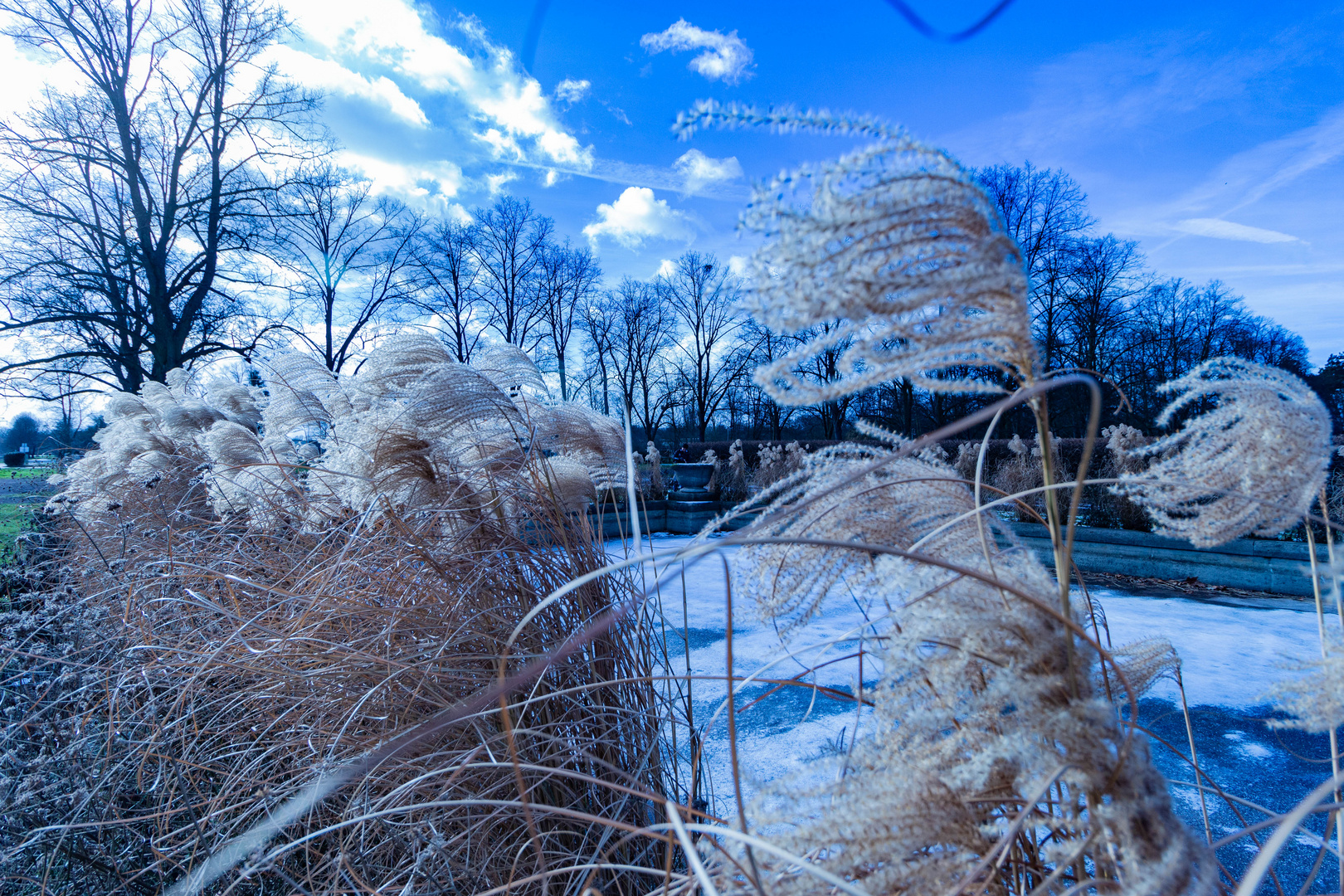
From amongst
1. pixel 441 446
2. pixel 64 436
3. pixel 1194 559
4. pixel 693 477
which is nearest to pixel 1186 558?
pixel 1194 559

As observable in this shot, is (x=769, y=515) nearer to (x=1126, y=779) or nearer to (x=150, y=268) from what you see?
(x=1126, y=779)

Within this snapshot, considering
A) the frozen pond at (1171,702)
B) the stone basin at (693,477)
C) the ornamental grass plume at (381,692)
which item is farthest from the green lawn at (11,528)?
the stone basin at (693,477)

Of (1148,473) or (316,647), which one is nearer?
(1148,473)

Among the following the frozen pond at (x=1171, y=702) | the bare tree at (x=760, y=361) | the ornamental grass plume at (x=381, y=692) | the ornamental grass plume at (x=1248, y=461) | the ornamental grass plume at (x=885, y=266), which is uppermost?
the bare tree at (x=760, y=361)

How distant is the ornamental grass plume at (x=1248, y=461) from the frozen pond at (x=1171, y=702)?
459mm

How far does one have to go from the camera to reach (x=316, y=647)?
1.86m

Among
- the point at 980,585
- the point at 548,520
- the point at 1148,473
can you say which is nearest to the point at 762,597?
the point at 980,585

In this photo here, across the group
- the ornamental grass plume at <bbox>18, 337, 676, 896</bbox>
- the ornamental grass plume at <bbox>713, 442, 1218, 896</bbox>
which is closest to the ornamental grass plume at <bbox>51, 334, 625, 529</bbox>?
the ornamental grass plume at <bbox>18, 337, 676, 896</bbox>

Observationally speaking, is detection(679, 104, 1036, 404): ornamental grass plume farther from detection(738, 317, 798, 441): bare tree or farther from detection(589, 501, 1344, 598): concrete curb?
detection(738, 317, 798, 441): bare tree

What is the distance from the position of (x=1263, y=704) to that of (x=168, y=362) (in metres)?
16.2

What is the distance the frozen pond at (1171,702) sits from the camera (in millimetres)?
2221

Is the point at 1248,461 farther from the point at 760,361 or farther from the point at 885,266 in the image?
the point at 760,361

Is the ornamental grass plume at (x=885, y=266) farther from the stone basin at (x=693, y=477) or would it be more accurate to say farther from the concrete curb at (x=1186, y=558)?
the stone basin at (x=693, y=477)

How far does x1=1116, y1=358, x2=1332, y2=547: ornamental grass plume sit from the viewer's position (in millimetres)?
863
